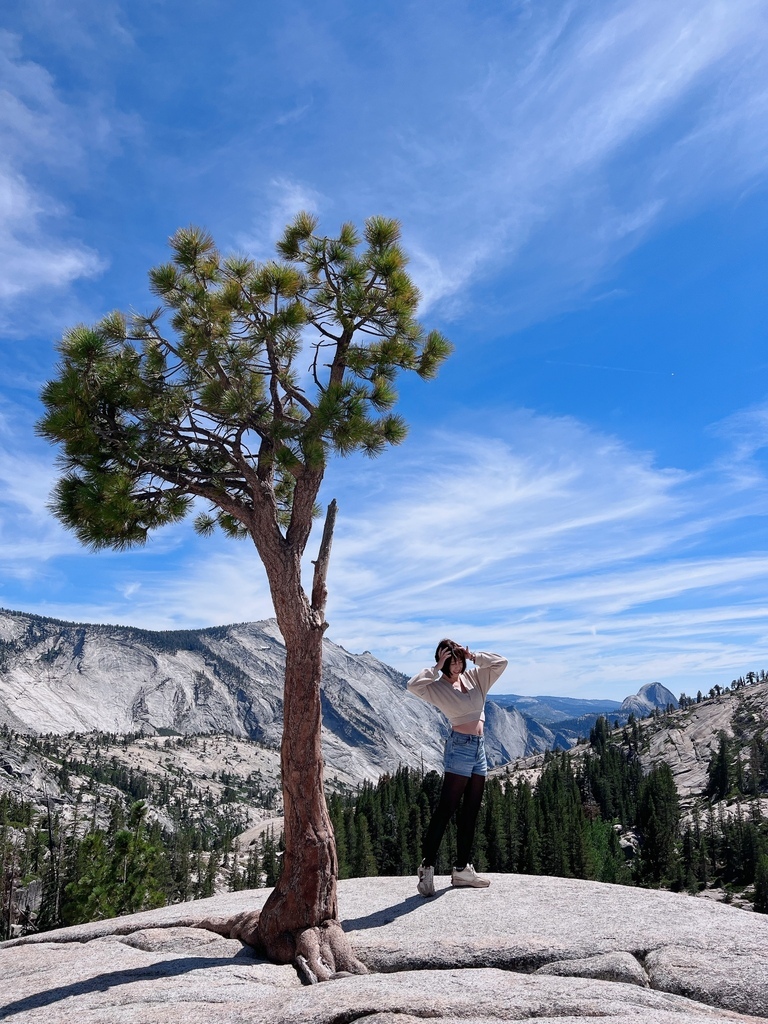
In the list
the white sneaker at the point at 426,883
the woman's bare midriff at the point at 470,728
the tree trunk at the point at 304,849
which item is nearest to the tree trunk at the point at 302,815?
the tree trunk at the point at 304,849

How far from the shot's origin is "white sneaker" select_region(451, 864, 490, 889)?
10180mm

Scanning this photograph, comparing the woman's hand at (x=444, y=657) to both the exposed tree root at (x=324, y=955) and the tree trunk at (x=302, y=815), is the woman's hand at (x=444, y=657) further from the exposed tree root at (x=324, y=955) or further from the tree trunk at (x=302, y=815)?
the exposed tree root at (x=324, y=955)

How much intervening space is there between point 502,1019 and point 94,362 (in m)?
9.35

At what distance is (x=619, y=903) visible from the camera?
29.7 feet

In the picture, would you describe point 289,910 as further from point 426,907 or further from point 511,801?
point 511,801

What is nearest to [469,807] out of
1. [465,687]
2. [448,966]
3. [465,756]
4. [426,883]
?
[465,756]

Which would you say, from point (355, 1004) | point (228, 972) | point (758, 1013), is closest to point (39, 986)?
point (228, 972)

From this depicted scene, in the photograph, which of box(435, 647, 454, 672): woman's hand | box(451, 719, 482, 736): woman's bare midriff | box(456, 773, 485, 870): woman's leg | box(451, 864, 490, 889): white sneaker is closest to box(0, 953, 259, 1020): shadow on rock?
box(456, 773, 485, 870): woman's leg

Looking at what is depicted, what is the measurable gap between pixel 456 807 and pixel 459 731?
1044 mm

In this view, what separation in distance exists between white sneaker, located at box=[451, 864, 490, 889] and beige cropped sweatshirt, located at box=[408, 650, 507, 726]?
254 cm

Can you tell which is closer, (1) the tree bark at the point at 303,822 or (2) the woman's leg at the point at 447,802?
(1) the tree bark at the point at 303,822

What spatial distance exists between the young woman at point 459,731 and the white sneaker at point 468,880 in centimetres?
2

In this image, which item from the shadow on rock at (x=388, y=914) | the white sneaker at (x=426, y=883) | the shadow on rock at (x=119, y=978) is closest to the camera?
the shadow on rock at (x=119, y=978)

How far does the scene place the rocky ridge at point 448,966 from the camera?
5.92 m
